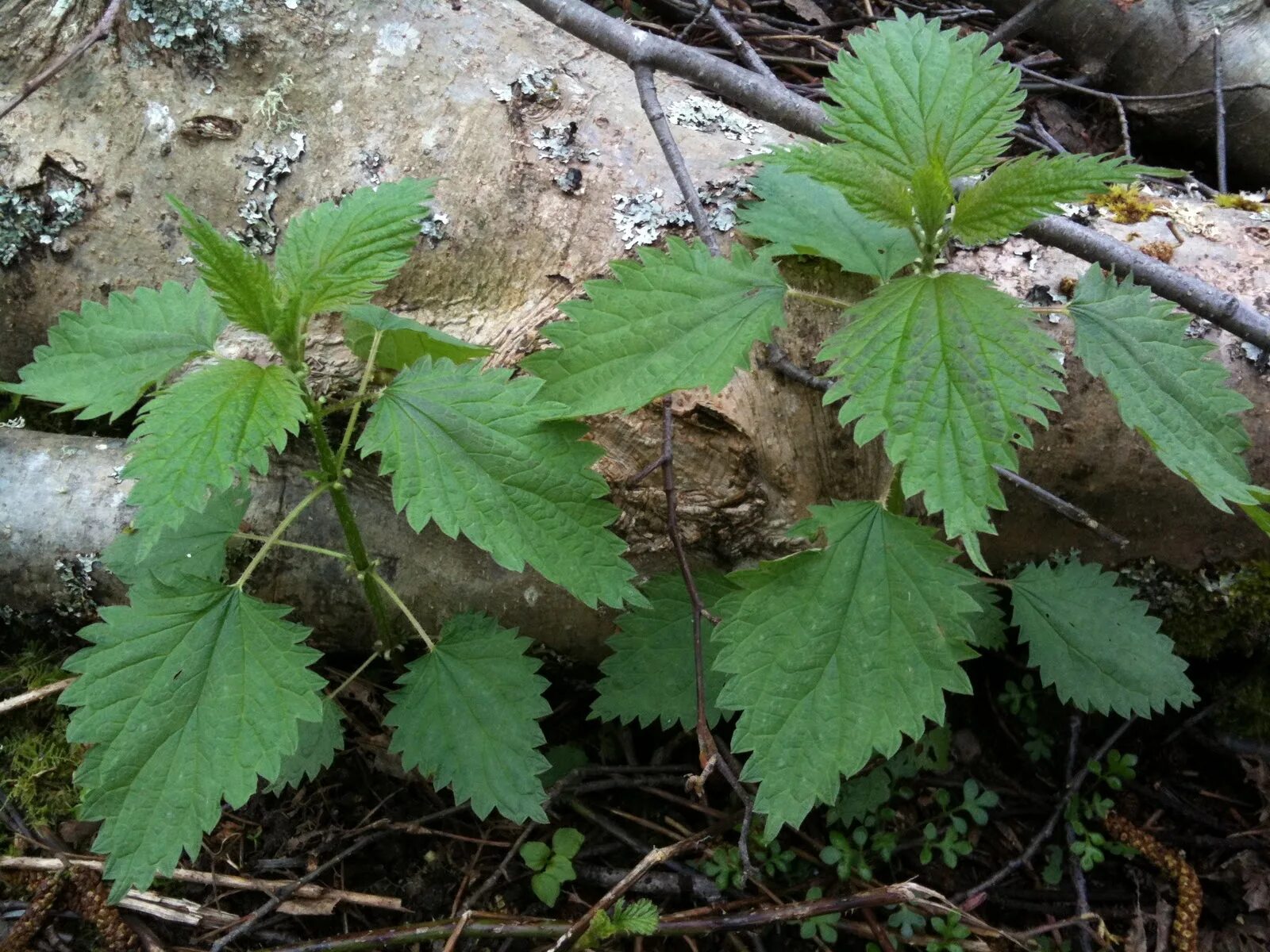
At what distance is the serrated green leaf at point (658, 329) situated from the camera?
1.51 metres

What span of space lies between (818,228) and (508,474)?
821 millimetres

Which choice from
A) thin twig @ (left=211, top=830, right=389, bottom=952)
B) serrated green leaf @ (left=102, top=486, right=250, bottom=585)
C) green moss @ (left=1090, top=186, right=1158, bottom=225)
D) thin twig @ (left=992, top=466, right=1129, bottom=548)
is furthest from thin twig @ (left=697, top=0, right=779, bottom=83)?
thin twig @ (left=211, top=830, right=389, bottom=952)

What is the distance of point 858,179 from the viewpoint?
1.53m

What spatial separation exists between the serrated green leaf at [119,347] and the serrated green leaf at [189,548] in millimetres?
284

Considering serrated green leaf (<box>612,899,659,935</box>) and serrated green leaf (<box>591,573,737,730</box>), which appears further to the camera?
serrated green leaf (<box>591,573,737,730</box>)

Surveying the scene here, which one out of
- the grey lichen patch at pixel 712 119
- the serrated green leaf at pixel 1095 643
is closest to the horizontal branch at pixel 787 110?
the grey lichen patch at pixel 712 119

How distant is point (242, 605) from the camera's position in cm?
162

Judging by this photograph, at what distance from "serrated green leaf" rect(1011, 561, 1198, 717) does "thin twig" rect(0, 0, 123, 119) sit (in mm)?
2436

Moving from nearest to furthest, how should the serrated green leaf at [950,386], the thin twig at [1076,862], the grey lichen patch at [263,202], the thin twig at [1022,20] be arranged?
the serrated green leaf at [950,386]
the thin twig at [1076,862]
the grey lichen patch at [263,202]
the thin twig at [1022,20]

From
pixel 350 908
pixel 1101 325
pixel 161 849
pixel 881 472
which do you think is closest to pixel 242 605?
pixel 161 849

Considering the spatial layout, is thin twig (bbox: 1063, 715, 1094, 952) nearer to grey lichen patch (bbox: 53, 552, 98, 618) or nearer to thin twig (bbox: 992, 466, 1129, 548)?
thin twig (bbox: 992, 466, 1129, 548)

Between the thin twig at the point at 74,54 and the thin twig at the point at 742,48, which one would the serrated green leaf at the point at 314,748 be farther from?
the thin twig at the point at 742,48

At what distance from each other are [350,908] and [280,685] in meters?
0.65

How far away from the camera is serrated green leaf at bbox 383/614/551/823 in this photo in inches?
65.8
